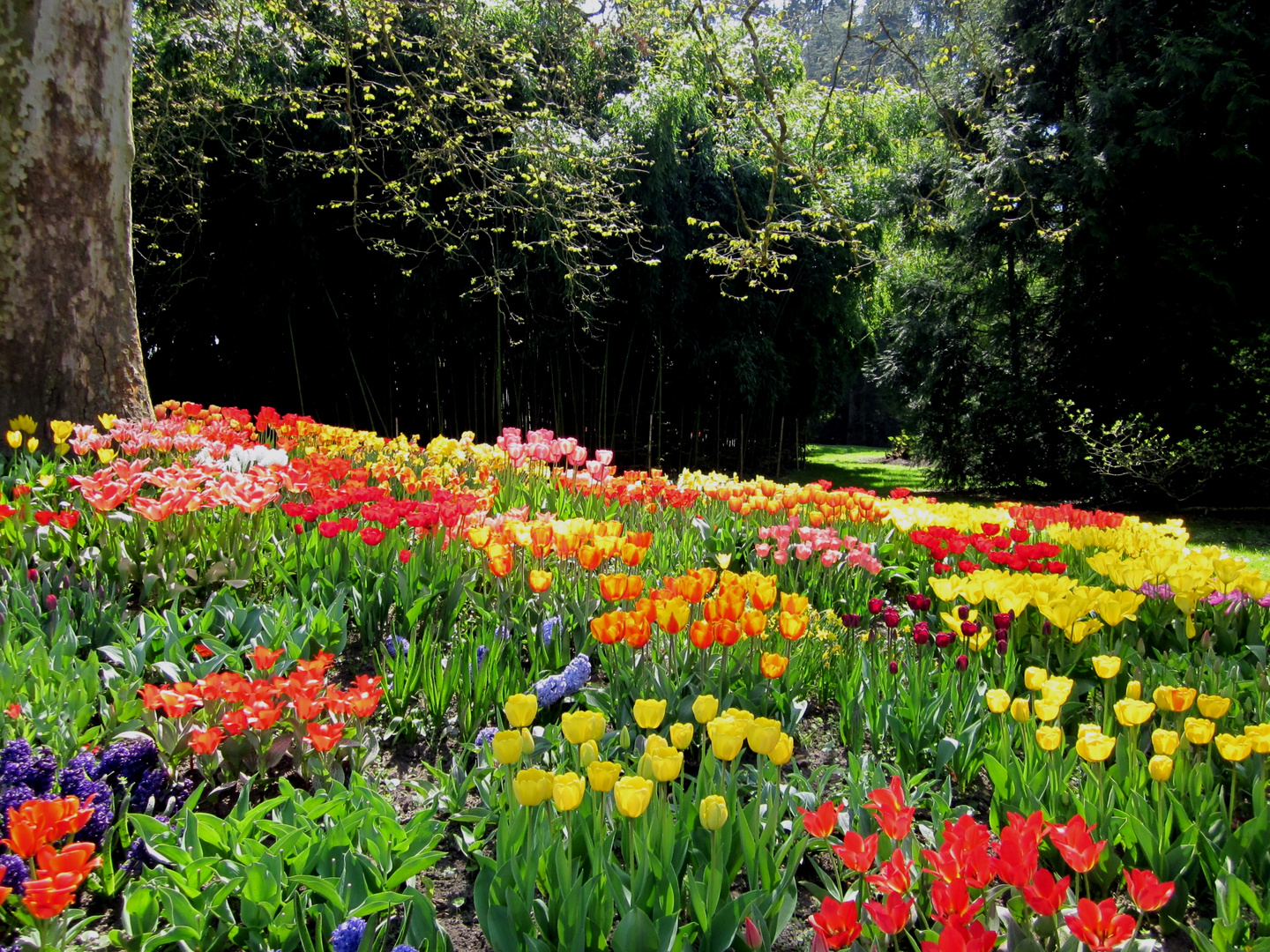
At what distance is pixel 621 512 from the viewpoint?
9.40ft

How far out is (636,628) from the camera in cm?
137

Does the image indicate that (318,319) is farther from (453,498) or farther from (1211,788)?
(1211,788)

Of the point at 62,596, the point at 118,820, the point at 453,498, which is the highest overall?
the point at 453,498

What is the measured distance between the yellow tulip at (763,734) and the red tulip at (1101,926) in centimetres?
36

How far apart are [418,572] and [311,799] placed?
0.95 m

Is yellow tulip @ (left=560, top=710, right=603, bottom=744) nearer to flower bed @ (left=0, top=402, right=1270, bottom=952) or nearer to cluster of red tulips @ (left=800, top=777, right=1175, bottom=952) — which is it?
flower bed @ (left=0, top=402, right=1270, bottom=952)

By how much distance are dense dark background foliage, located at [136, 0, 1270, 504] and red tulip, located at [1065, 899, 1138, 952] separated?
463 cm

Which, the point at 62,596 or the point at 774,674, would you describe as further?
the point at 62,596

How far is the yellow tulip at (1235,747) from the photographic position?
1.08 meters

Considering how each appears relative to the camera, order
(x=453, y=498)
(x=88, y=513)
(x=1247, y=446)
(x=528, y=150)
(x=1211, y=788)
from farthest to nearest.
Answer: (x=1247, y=446) < (x=528, y=150) < (x=453, y=498) < (x=88, y=513) < (x=1211, y=788)

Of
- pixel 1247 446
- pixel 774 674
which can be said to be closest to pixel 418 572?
pixel 774 674

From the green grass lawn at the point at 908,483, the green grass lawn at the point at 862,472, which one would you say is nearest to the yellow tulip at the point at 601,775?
the green grass lawn at the point at 908,483

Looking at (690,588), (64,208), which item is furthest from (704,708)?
(64,208)

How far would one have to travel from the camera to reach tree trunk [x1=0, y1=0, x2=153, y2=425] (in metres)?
3.15
